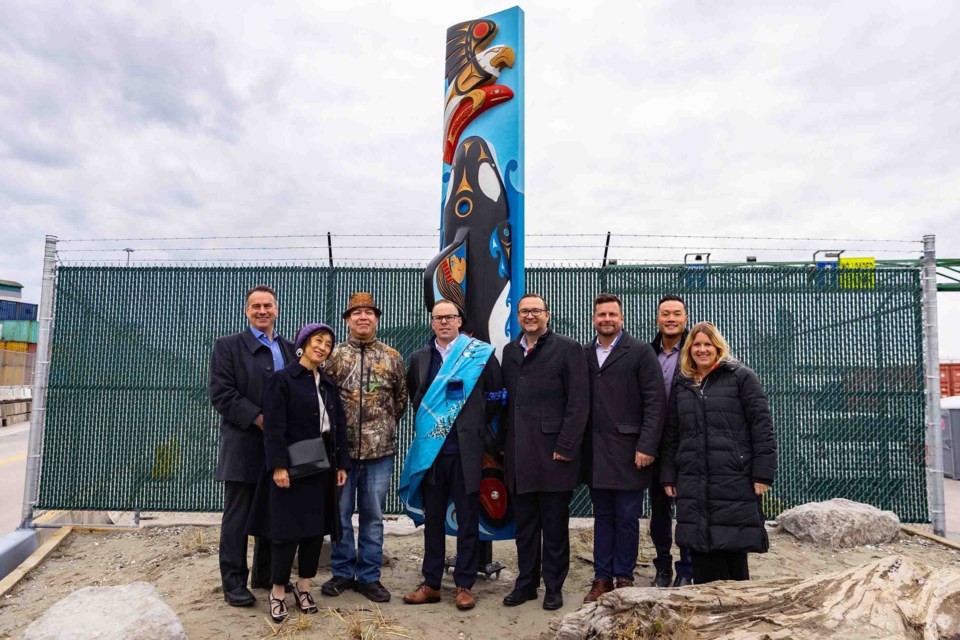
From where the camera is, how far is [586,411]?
12.2 ft

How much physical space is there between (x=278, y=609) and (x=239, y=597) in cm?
40

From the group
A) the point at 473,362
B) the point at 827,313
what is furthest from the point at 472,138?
the point at 827,313

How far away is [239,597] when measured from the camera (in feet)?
12.4

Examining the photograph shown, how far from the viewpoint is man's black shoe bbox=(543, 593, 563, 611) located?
374 centimetres

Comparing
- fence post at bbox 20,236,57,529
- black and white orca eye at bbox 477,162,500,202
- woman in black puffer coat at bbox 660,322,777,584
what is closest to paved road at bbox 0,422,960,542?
fence post at bbox 20,236,57,529

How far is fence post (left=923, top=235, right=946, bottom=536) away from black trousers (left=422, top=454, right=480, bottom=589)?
4.48 metres

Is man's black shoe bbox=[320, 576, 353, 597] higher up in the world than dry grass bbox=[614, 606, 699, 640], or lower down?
lower down

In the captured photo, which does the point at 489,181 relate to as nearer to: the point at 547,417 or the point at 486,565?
the point at 547,417

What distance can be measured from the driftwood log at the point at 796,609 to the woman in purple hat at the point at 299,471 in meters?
1.52

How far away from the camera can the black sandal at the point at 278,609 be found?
3500 mm

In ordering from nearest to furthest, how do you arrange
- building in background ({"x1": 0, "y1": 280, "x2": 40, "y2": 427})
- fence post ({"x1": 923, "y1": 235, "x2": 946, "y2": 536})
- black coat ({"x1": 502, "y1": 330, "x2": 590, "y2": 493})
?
black coat ({"x1": 502, "y1": 330, "x2": 590, "y2": 493})
fence post ({"x1": 923, "y1": 235, "x2": 946, "y2": 536})
building in background ({"x1": 0, "y1": 280, "x2": 40, "y2": 427})

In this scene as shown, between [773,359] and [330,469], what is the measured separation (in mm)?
4262

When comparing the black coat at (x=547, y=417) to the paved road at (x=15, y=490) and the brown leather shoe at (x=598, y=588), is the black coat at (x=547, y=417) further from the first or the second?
the paved road at (x=15, y=490)

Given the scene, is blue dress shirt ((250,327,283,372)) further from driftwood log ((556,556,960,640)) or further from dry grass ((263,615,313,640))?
driftwood log ((556,556,960,640))
